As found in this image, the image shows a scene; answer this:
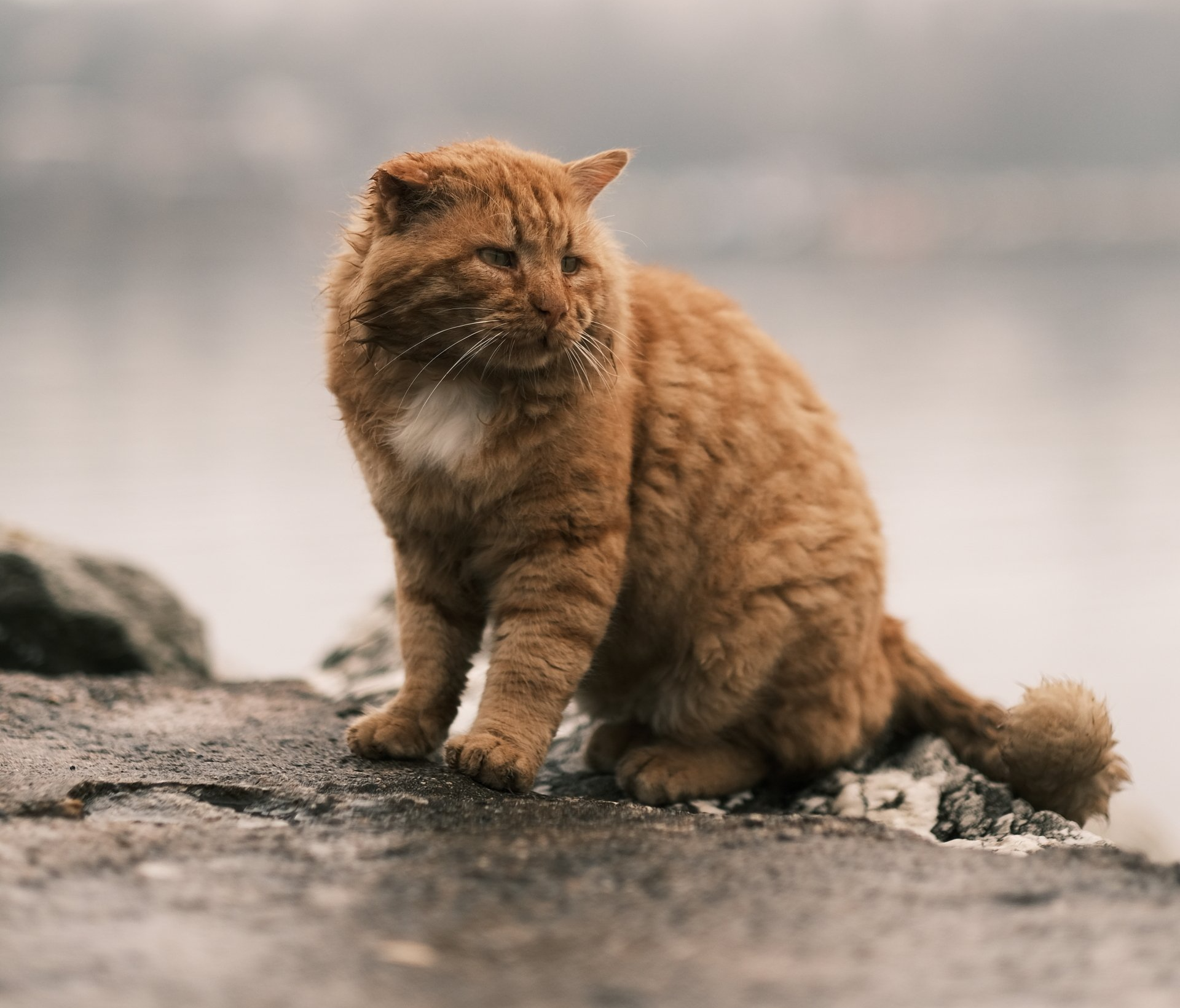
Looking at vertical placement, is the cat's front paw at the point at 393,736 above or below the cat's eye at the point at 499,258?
below

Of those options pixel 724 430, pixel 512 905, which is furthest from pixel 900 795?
pixel 512 905

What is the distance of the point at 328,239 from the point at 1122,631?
6.27 meters

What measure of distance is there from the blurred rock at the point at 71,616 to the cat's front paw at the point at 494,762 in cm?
195

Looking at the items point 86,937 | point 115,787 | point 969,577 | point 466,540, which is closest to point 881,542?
point 466,540

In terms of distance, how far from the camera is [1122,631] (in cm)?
793

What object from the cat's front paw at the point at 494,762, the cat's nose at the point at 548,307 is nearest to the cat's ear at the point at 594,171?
the cat's nose at the point at 548,307

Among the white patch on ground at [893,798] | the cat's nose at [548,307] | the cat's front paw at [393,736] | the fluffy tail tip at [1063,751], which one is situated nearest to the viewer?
the cat's nose at [548,307]

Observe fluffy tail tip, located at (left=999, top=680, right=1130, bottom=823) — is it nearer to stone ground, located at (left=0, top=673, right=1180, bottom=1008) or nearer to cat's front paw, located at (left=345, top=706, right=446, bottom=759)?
stone ground, located at (left=0, top=673, right=1180, bottom=1008)

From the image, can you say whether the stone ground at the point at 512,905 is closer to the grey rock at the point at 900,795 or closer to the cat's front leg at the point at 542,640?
the cat's front leg at the point at 542,640

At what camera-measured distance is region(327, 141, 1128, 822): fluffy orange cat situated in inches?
122

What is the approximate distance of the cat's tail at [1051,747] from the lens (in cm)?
341

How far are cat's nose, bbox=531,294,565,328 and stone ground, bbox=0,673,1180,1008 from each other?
1.17m

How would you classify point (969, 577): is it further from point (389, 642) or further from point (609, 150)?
point (609, 150)

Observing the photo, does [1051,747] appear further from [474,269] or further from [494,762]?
[474,269]
